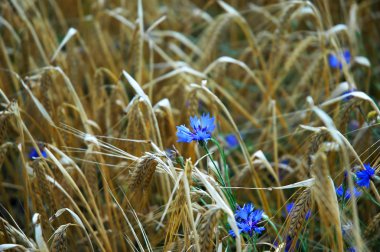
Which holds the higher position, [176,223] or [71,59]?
[71,59]

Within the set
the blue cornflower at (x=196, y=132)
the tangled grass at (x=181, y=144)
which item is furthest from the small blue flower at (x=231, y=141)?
the blue cornflower at (x=196, y=132)

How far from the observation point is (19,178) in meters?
2.01

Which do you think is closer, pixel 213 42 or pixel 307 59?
pixel 213 42

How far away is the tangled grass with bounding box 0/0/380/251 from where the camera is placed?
49.9 inches

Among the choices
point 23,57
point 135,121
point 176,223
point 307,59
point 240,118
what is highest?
point 23,57

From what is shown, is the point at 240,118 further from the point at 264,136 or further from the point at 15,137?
the point at 15,137

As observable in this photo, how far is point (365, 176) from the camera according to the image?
4.18 ft

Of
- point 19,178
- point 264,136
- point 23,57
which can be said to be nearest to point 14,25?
point 23,57

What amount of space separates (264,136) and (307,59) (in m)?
0.69

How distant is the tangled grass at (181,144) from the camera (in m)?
1.27

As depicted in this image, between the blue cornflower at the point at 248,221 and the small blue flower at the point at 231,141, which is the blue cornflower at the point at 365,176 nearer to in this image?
the blue cornflower at the point at 248,221

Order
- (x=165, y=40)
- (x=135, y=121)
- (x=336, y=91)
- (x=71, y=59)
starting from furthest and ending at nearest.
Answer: (x=165, y=40) < (x=71, y=59) < (x=336, y=91) < (x=135, y=121)

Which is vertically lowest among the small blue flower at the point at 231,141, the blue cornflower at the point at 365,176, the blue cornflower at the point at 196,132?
the small blue flower at the point at 231,141

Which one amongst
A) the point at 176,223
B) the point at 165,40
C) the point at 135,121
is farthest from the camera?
the point at 165,40
